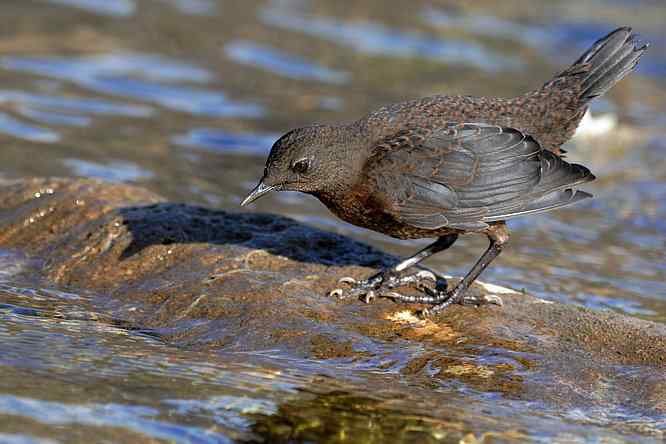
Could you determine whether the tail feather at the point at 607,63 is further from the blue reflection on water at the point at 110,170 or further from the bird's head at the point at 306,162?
the blue reflection on water at the point at 110,170

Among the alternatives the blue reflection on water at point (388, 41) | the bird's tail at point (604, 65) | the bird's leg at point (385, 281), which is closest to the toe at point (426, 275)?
the bird's leg at point (385, 281)

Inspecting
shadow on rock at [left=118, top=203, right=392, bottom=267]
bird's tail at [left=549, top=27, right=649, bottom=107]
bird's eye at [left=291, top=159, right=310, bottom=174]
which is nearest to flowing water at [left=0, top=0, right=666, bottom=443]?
shadow on rock at [left=118, top=203, right=392, bottom=267]

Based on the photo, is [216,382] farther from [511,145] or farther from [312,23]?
[312,23]

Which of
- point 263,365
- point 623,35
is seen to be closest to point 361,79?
point 623,35

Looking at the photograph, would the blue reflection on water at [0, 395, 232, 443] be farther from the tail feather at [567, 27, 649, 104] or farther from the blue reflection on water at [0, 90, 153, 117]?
the blue reflection on water at [0, 90, 153, 117]

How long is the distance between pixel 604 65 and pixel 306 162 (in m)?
2.15

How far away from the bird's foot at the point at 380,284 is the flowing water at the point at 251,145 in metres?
0.76

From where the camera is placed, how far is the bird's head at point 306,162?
602cm

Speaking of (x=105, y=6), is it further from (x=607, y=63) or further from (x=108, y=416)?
(x=108, y=416)

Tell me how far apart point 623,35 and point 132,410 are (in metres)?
4.26

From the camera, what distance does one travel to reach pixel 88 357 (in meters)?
4.84

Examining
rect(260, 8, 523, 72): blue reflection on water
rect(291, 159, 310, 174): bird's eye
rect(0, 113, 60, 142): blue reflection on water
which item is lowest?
rect(291, 159, 310, 174): bird's eye

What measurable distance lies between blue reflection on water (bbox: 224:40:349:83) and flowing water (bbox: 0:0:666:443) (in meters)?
0.04

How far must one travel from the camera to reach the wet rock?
16.4 feet
